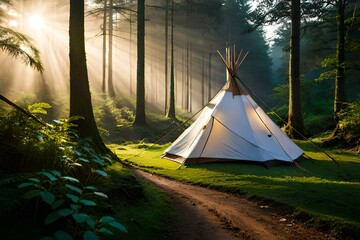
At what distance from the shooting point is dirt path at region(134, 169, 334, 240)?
504cm

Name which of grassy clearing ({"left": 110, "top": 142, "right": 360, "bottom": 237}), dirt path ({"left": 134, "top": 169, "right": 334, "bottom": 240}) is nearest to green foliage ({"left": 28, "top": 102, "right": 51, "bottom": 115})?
dirt path ({"left": 134, "top": 169, "right": 334, "bottom": 240})

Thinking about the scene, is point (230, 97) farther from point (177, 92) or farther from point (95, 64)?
point (177, 92)

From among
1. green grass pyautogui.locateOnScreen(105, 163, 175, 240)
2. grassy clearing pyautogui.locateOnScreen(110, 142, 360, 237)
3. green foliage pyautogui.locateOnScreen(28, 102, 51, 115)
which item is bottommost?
grassy clearing pyautogui.locateOnScreen(110, 142, 360, 237)

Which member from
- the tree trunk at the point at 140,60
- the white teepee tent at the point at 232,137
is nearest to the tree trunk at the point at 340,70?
the white teepee tent at the point at 232,137

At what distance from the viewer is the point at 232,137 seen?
11.8m

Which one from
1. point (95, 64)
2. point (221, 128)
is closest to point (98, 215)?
point (221, 128)

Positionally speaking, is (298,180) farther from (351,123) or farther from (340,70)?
(340,70)

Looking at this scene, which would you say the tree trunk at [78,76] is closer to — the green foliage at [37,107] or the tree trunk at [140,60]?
the green foliage at [37,107]

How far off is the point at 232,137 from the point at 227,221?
20.6ft

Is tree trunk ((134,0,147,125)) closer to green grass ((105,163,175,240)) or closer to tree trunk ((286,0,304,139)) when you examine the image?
tree trunk ((286,0,304,139))

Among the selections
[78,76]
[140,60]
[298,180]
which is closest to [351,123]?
[298,180]

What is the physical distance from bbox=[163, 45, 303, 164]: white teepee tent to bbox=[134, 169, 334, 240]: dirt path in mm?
3750

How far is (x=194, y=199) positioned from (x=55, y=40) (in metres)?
38.4

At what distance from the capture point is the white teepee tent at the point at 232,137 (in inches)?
452
